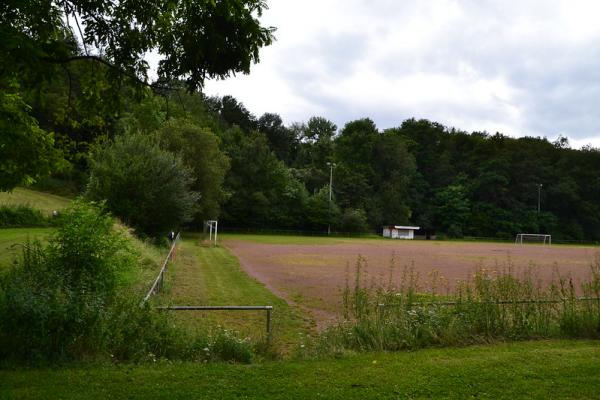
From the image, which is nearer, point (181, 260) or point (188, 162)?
point (181, 260)

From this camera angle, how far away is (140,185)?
93.7ft

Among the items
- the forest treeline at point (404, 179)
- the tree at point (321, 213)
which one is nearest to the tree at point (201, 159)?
the forest treeline at point (404, 179)

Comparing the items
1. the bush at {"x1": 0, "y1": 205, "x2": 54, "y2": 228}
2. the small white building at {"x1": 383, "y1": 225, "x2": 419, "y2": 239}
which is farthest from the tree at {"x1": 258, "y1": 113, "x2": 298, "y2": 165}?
the bush at {"x1": 0, "y1": 205, "x2": 54, "y2": 228}

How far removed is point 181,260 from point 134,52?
2175cm

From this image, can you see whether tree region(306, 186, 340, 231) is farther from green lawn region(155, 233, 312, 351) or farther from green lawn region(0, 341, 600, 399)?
green lawn region(0, 341, 600, 399)

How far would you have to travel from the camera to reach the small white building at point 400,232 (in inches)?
3327

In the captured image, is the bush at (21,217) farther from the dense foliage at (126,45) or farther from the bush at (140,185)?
the dense foliage at (126,45)

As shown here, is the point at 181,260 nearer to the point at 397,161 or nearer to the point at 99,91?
the point at 99,91

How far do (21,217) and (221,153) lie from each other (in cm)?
3100

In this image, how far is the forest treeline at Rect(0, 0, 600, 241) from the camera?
540 centimetres

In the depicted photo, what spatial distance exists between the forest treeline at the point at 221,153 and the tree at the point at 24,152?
4 cm

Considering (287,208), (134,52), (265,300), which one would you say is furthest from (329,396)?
(287,208)

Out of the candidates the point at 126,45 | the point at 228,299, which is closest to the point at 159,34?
the point at 126,45

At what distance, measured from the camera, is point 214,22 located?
529cm
